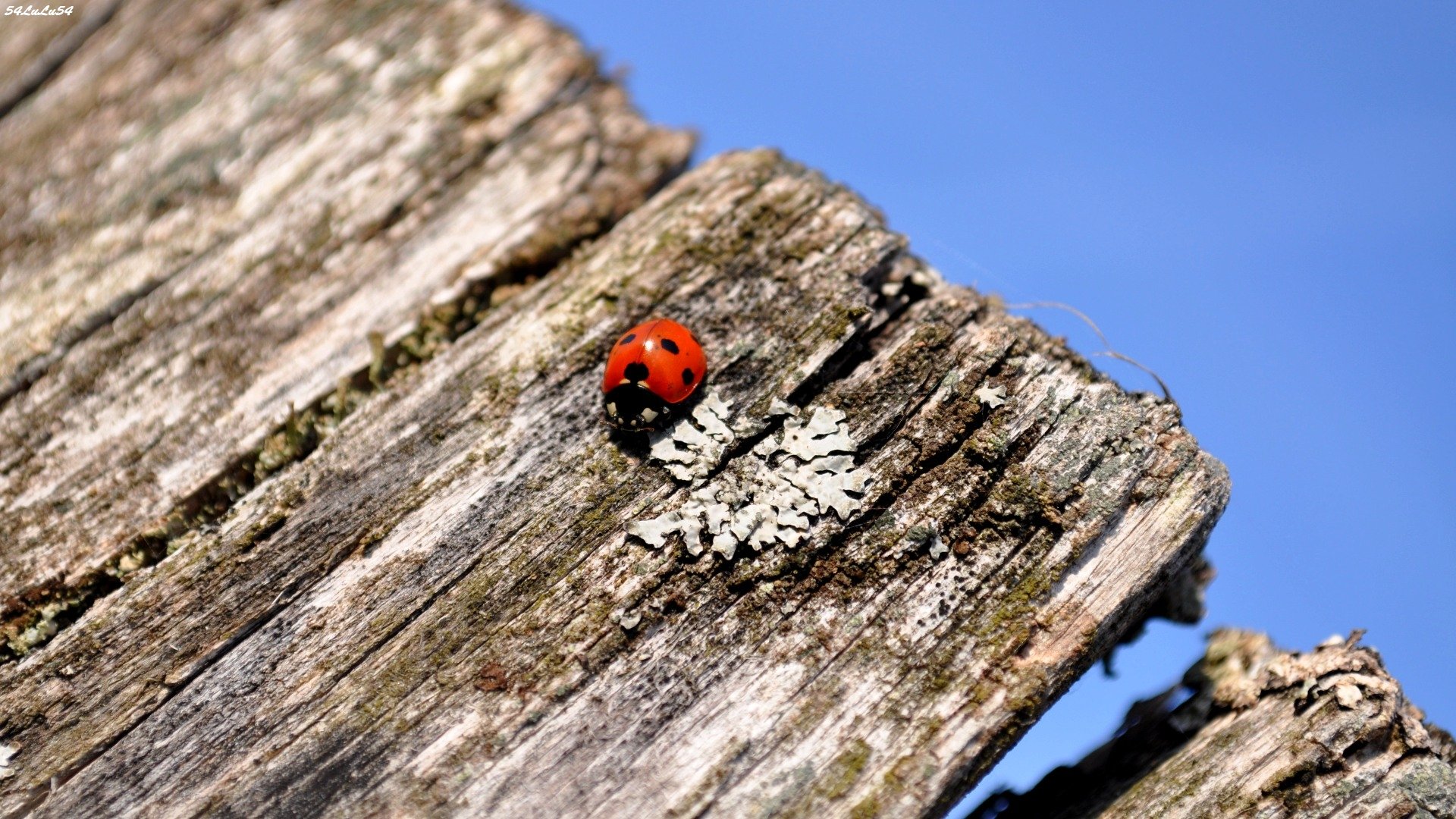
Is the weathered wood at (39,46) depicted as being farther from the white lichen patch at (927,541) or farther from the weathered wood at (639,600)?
the white lichen patch at (927,541)

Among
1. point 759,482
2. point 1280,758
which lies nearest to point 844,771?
point 759,482

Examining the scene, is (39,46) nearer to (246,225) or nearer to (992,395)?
(246,225)

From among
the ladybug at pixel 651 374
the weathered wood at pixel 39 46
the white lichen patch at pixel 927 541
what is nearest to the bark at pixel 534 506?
the white lichen patch at pixel 927 541

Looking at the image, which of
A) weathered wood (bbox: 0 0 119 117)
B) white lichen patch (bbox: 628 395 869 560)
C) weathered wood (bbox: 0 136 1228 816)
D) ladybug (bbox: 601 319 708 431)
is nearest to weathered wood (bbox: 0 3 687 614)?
weathered wood (bbox: 0 0 119 117)

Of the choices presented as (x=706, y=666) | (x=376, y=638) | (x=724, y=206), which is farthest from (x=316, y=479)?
(x=724, y=206)

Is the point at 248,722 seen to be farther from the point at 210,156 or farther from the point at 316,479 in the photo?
the point at 210,156
